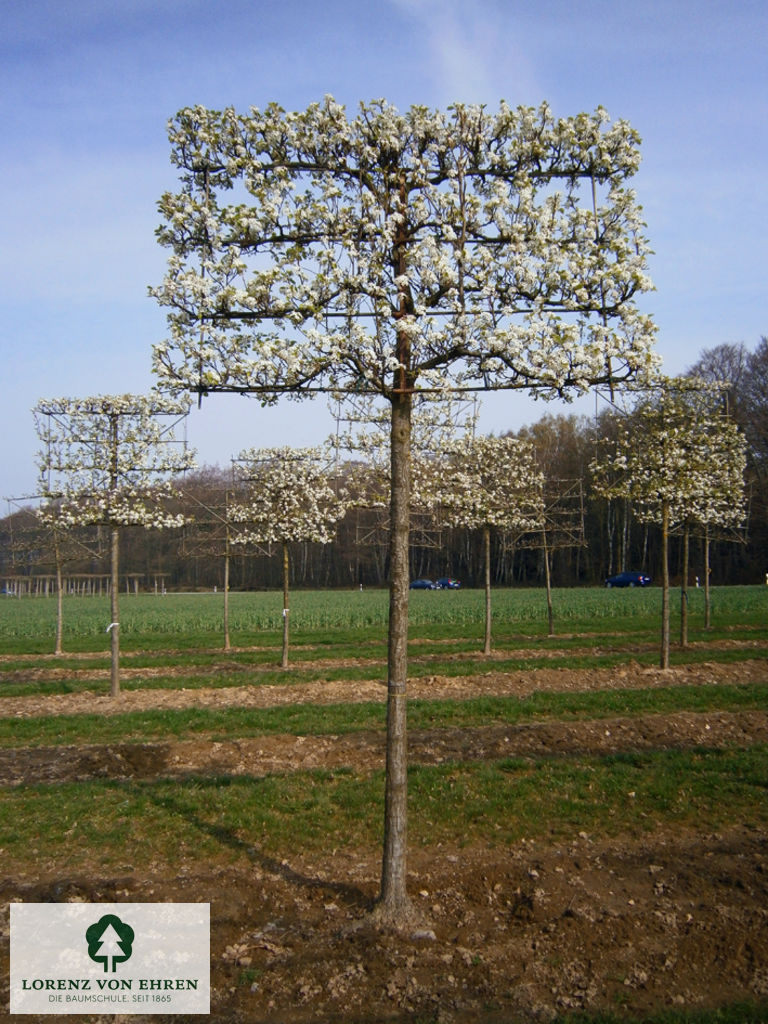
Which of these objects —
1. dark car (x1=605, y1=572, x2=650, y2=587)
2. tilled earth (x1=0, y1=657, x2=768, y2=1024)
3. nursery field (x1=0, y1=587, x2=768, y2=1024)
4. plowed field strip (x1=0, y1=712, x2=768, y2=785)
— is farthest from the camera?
dark car (x1=605, y1=572, x2=650, y2=587)

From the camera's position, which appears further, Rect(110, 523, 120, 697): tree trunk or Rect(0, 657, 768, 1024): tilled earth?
Rect(110, 523, 120, 697): tree trunk

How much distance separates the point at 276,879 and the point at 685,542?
48.0ft

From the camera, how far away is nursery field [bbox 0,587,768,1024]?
15.1 feet

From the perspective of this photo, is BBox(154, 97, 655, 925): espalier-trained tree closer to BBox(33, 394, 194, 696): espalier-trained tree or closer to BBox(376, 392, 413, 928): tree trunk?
BBox(376, 392, 413, 928): tree trunk

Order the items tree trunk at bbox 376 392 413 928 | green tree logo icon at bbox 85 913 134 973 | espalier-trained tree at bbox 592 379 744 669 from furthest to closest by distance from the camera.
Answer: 1. espalier-trained tree at bbox 592 379 744 669
2. tree trunk at bbox 376 392 413 928
3. green tree logo icon at bbox 85 913 134 973

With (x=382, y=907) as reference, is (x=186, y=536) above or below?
above

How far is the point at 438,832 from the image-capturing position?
275 inches

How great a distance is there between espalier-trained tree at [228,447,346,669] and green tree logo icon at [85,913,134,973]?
1238cm

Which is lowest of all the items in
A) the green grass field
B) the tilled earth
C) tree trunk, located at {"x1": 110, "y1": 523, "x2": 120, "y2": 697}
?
the green grass field

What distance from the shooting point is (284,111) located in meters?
5.66

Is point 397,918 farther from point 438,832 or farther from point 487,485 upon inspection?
point 487,485

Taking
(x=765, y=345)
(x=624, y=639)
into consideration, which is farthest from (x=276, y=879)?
(x=765, y=345)

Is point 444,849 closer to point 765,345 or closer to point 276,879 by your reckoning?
point 276,879

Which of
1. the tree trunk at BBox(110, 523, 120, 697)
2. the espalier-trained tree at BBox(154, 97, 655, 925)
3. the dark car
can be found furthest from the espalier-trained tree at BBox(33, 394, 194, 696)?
the dark car
